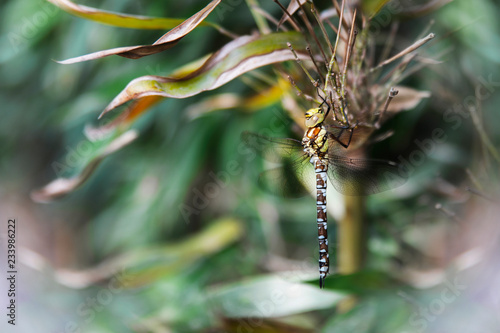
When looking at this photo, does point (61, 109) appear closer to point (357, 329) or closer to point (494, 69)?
point (357, 329)

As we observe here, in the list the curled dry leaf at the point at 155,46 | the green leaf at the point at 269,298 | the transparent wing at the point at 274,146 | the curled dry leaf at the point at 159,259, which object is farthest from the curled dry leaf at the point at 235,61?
the curled dry leaf at the point at 159,259

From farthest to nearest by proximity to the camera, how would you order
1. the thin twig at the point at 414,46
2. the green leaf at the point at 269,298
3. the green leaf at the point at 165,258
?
the green leaf at the point at 165,258
the green leaf at the point at 269,298
the thin twig at the point at 414,46

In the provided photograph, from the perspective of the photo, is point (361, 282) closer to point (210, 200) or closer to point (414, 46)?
point (414, 46)

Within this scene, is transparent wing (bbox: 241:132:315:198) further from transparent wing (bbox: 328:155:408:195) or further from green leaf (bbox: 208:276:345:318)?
green leaf (bbox: 208:276:345:318)

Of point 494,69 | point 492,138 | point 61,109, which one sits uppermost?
point 61,109

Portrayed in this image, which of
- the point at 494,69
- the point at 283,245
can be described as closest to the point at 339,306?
the point at 283,245

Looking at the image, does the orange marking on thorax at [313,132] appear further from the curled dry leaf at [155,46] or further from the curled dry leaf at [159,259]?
the curled dry leaf at [159,259]
